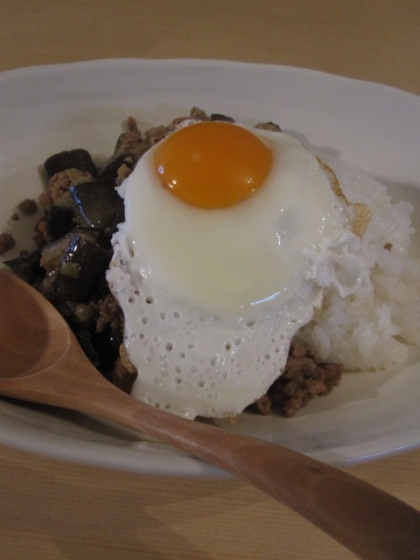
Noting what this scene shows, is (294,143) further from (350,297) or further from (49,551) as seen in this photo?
(49,551)

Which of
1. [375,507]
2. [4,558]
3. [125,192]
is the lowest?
[4,558]

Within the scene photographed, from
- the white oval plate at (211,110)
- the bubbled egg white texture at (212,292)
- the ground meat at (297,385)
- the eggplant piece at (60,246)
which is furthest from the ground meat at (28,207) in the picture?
the ground meat at (297,385)

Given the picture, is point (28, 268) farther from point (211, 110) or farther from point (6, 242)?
point (211, 110)

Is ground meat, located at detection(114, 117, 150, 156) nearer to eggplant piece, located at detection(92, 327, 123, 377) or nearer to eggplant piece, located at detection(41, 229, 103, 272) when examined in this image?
eggplant piece, located at detection(41, 229, 103, 272)

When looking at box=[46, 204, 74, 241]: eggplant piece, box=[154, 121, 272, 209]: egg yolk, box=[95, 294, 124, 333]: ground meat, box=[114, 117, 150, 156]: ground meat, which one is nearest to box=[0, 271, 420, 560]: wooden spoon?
box=[95, 294, 124, 333]: ground meat

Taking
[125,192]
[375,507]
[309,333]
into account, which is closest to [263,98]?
[125,192]

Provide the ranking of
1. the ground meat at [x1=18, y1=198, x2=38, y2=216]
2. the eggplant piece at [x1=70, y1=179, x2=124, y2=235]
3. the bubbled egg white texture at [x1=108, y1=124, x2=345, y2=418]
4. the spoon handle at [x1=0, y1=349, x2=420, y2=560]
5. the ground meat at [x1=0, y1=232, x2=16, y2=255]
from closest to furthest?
the spoon handle at [x1=0, y1=349, x2=420, y2=560] < the bubbled egg white texture at [x1=108, y1=124, x2=345, y2=418] < the eggplant piece at [x1=70, y1=179, x2=124, y2=235] < the ground meat at [x1=0, y1=232, x2=16, y2=255] < the ground meat at [x1=18, y1=198, x2=38, y2=216]

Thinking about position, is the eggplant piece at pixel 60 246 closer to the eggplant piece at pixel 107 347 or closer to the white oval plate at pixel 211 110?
the eggplant piece at pixel 107 347
